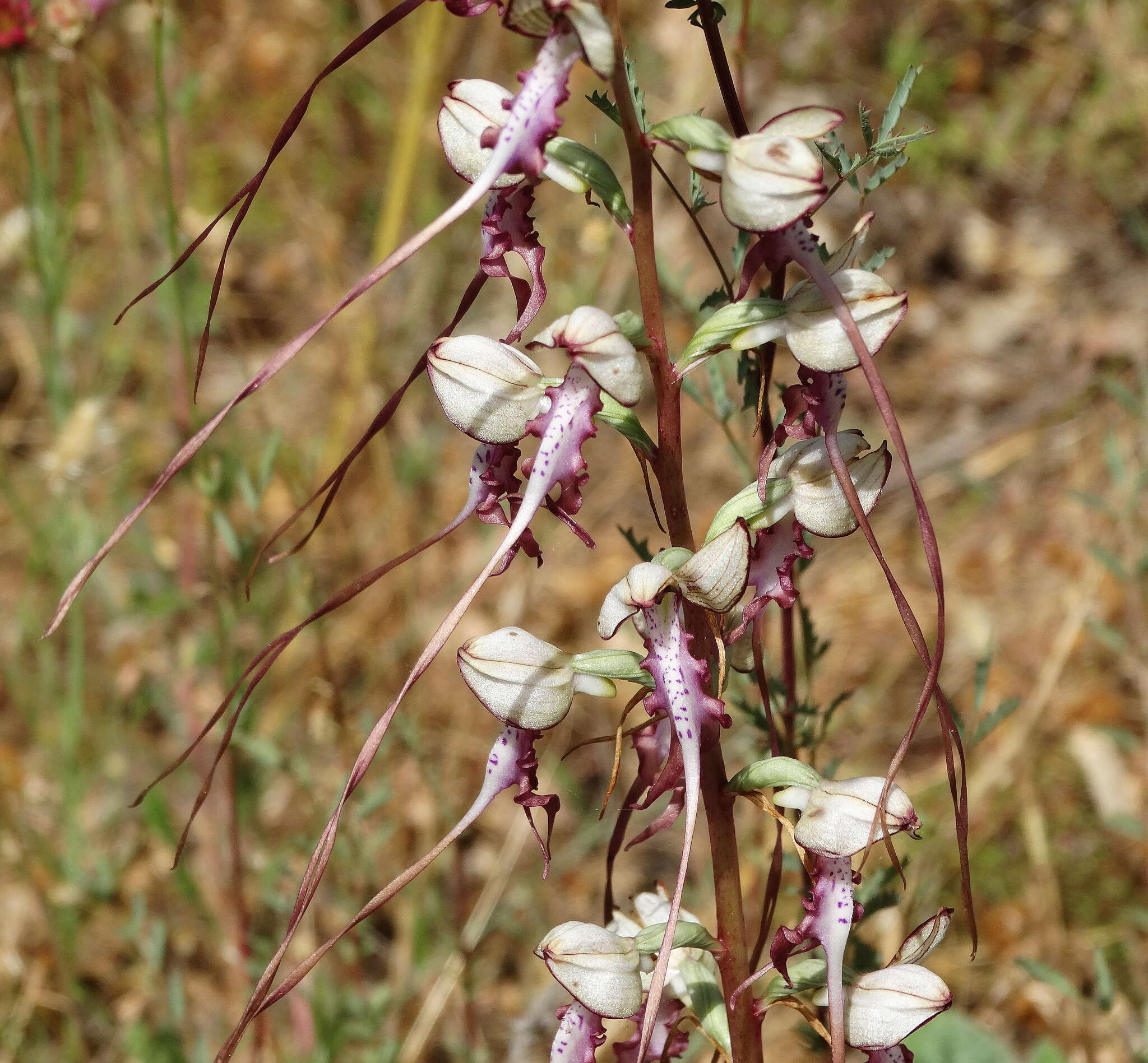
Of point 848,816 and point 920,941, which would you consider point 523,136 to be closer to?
point 848,816

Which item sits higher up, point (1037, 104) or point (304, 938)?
point (1037, 104)

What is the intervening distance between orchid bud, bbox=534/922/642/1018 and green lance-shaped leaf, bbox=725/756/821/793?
0.15m

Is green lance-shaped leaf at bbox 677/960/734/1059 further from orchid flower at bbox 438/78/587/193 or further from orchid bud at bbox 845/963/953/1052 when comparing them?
orchid flower at bbox 438/78/587/193

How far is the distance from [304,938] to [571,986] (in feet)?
4.50

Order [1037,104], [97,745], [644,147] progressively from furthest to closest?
[1037,104]
[97,745]
[644,147]

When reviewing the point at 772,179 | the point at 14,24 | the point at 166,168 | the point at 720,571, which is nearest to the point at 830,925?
the point at 720,571

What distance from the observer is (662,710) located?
853 millimetres

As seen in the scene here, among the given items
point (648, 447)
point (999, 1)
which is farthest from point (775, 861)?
point (999, 1)

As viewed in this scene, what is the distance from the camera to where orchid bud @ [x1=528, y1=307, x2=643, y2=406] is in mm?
824

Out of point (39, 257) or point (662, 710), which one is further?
point (39, 257)

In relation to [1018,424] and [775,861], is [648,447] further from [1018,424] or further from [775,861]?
[1018,424]

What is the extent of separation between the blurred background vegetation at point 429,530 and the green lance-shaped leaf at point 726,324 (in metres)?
0.35

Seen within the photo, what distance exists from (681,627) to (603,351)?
20 centimetres

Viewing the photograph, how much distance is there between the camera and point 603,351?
0.82 m
